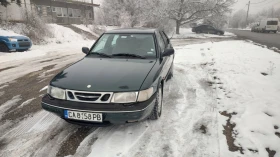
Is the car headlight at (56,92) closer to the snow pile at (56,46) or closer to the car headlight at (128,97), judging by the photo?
the car headlight at (128,97)

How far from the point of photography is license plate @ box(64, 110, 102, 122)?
2648 mm

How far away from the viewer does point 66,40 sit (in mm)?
16203

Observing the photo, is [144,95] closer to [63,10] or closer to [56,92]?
[56,92]

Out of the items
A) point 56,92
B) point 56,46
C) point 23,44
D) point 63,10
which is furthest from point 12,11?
point 56,92

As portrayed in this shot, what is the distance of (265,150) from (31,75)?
6.56 metres

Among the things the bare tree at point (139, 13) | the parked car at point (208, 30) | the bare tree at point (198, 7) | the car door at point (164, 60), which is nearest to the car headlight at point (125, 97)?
the car door at point (164, 60)

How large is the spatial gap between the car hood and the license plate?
323 mm

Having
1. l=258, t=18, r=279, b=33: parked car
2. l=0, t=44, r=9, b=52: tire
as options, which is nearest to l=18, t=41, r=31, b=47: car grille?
l=0, t=44, r=9, b=52: tire

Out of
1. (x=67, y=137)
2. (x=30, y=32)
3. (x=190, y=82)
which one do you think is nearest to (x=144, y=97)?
(x=67, y=137)

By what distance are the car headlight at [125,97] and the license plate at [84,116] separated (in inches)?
11.5

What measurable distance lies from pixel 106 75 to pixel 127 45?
1.26 metres

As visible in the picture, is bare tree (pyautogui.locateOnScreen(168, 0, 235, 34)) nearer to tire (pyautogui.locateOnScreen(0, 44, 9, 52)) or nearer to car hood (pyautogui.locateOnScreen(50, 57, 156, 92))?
tire (pyautogui.locateOnScreen(0, 44, 9, 52))

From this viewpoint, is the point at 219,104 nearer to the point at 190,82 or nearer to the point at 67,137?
the point at 190,82

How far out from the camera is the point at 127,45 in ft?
13.4
